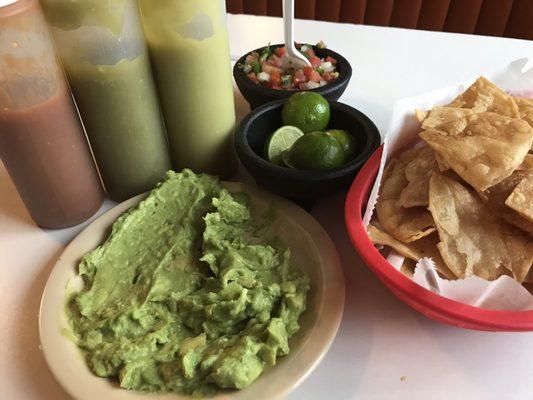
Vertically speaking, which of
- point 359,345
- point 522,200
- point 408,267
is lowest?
point 359,345

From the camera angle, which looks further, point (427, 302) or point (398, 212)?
point (398, 212)

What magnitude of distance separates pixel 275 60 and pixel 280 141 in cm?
39

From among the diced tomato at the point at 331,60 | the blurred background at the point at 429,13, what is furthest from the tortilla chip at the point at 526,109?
the blurred background at the point at 429,13

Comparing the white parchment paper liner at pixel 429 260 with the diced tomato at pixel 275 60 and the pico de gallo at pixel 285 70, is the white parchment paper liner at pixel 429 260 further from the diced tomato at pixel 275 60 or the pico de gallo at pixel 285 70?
the diced tomato at pixel 275 60

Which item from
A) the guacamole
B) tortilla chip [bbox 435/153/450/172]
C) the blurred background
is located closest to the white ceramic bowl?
the guacamole

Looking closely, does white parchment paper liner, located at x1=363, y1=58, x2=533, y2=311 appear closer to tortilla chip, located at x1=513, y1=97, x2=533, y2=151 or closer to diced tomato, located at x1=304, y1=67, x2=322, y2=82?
tortilla chip, located at x1=513, y1=97, x2=533, y2=151

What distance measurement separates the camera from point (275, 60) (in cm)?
129

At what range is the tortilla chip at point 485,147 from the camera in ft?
2.49

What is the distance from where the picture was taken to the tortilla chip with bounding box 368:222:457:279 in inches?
29.8

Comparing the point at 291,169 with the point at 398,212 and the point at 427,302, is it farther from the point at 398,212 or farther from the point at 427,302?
the point at 427,302

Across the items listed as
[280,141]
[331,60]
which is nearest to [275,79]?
[331,60]

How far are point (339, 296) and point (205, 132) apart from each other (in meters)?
0.45

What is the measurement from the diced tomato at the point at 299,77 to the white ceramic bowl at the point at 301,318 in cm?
34

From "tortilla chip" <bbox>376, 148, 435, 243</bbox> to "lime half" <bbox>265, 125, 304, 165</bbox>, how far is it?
0.67ft
